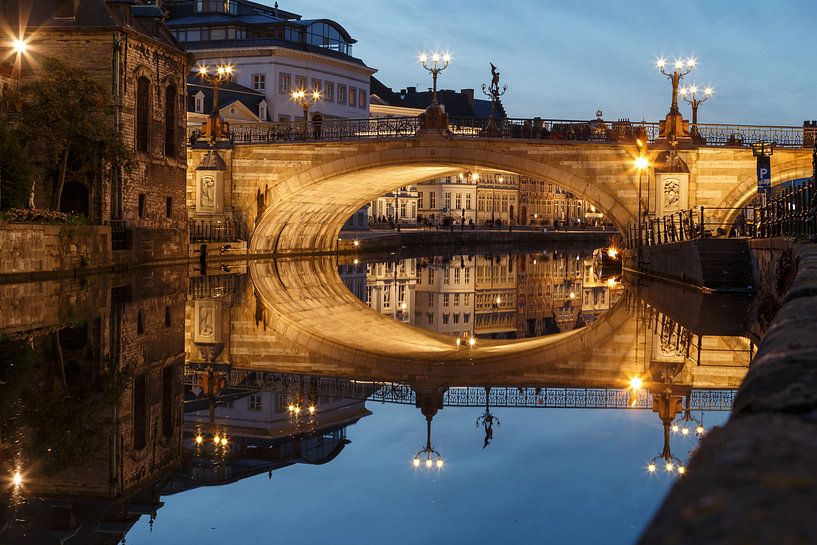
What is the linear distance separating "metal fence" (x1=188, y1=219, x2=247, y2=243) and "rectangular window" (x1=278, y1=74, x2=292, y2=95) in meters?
28.8

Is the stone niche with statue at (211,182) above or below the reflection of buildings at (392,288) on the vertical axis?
above

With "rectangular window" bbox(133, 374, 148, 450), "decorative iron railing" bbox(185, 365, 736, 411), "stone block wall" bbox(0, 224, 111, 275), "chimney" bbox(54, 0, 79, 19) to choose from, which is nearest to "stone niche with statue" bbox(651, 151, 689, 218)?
"stone block wall" bbox(0, 224, 111, 275)

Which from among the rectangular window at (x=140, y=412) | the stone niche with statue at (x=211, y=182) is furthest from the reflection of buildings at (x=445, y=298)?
the rectangular window at (x=140, y=412)

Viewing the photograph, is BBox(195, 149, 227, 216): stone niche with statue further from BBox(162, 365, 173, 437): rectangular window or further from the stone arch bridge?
BBox(162, 365, 173, 437): rectangular window

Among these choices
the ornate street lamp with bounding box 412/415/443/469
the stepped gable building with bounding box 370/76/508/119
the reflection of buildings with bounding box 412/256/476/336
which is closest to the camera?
the ornate street lamp with bounding box 412/415/443/469

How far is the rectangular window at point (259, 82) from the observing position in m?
66.6

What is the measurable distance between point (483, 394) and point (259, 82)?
5881 centimetres

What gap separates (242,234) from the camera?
39.2 m

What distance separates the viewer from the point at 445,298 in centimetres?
2922

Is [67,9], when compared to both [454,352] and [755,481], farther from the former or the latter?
[755,481]

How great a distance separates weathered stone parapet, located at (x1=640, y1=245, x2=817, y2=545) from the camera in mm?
1623

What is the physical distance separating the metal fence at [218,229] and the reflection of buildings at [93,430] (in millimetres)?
23975

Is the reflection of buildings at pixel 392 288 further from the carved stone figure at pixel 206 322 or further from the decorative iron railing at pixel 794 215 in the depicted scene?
the decorative iron railing at pixel 794 215

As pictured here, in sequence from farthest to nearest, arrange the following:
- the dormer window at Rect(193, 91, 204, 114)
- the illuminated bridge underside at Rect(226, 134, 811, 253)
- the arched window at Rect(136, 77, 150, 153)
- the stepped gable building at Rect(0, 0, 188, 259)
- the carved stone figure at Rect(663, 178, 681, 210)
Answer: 1. the dormer window at Rect(193, 91, 204, 114)
2. the illuminated bridge underside at Rect(226, 134, 811, 253)
3. the carved stone figure at Rect(663, 178, 681, 210)
4. the arched window at Rect(136, 77, 150, 153)
5. the stepped gable building at Rect(0, 0, 188, 259)
